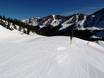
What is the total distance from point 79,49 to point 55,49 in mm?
2063

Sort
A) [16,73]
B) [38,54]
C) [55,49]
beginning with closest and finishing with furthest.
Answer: [16,73] < [38,54] < [55,49]

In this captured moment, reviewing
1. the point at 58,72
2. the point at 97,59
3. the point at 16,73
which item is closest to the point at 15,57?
the point at 16,73

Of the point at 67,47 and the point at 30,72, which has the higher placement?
the point at 67,47

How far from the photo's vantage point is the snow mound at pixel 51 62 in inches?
438

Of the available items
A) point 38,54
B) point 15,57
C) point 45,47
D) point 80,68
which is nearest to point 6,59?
point 15,57

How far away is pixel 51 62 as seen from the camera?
12578 millimetres

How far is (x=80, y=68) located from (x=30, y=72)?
3.22 m

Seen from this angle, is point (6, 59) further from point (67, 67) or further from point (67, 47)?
point (67, 47)

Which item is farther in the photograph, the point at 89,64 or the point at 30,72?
the point at 89,64

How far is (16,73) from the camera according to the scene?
35.5 ft

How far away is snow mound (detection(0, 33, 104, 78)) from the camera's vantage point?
11.1 metres

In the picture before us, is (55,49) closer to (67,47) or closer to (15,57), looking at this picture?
(67,47)

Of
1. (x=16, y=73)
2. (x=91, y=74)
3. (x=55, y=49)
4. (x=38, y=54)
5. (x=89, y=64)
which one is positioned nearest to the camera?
(x=16, y=73)

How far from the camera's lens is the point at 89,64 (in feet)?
42.3
